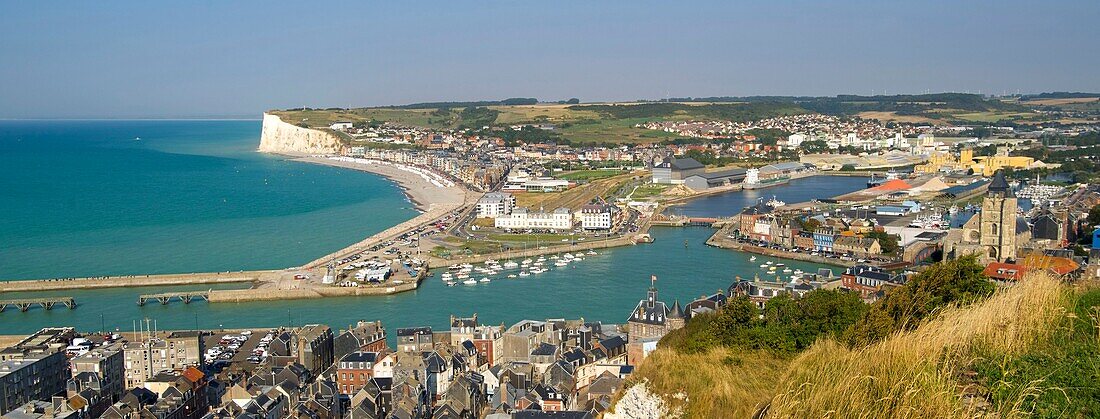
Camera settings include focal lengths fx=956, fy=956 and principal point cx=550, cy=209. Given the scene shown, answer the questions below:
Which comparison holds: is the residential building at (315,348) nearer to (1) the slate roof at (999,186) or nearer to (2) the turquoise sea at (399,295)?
(2) the turquoise sea at (399,295)

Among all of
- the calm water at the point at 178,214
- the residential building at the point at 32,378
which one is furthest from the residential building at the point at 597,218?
the residential building at the point at 32,378

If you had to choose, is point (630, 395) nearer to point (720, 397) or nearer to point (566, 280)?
point (720, 397)

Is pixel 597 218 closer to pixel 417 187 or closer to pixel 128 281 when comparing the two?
pixel 128 281

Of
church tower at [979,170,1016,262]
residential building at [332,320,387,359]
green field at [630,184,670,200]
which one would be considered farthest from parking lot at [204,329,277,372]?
green field at [630,184,670,200]

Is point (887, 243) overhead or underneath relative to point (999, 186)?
underneath

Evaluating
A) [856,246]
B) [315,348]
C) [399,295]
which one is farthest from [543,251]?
[315,348]

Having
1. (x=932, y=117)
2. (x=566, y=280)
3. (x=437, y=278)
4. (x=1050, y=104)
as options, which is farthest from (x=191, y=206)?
(x=1050, y=104)

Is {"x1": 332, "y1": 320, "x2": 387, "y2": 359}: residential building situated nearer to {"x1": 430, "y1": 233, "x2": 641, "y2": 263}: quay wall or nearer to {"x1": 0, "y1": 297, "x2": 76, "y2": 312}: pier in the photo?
{"x1": 0, "y1": 297, "x2": 76, "y2": 312}: pier
